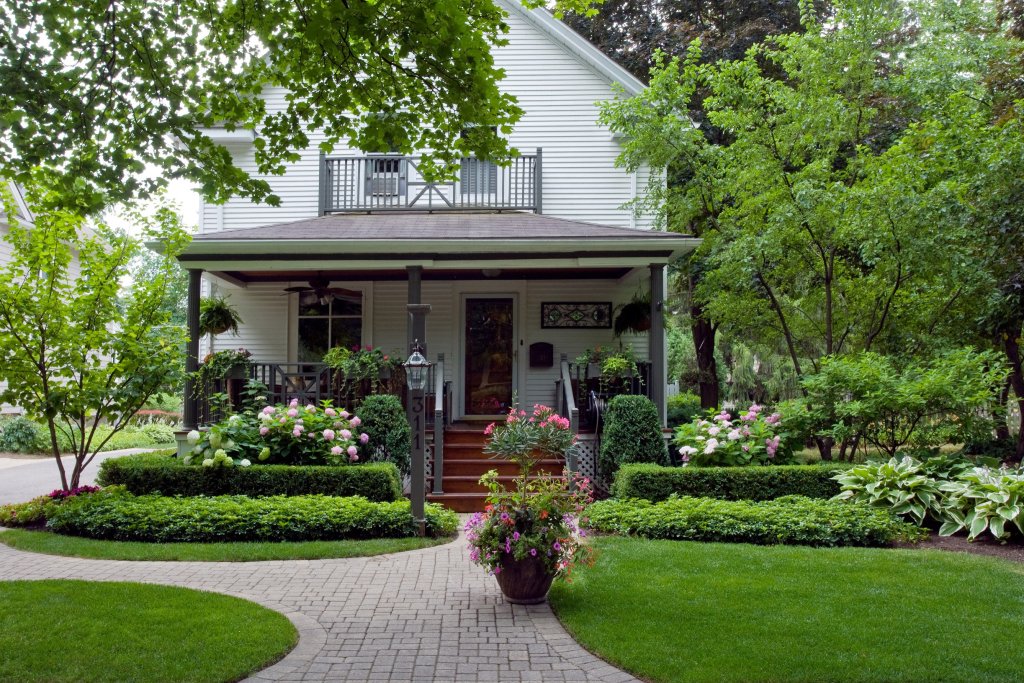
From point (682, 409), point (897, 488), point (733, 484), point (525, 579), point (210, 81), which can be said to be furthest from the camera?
point (682, 409)

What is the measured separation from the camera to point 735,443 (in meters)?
9.94

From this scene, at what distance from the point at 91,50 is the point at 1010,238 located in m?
9.25

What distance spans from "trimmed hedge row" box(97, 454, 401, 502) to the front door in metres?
4.21

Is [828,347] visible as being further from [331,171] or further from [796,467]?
[331,171]

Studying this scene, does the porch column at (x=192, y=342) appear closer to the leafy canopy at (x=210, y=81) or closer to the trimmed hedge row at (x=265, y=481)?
the trimmed hedge row at (x=265, y=481)

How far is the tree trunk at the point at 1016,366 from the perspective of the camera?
1107 cm

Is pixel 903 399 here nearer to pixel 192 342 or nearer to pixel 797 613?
pixel 797 613

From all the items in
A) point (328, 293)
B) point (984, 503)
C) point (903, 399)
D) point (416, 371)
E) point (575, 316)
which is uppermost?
point (328, 293)

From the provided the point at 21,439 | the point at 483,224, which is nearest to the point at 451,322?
the point at 483,224

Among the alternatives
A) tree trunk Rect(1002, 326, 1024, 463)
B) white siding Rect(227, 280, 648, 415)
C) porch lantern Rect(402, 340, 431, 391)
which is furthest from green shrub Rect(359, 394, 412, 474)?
tree trunk Rect(1002, 326, 1024, 463)

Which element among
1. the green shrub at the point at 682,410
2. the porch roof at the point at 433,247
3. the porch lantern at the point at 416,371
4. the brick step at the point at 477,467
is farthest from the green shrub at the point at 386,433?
the green shrub at the point at 682,410

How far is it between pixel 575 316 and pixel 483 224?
2.38 metres

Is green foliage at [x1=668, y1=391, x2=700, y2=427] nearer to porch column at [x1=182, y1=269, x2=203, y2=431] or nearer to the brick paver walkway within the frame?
porch column at [x1=182, y1=269, x2=203, y2=431]

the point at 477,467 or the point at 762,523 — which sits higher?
the point at 477,467
